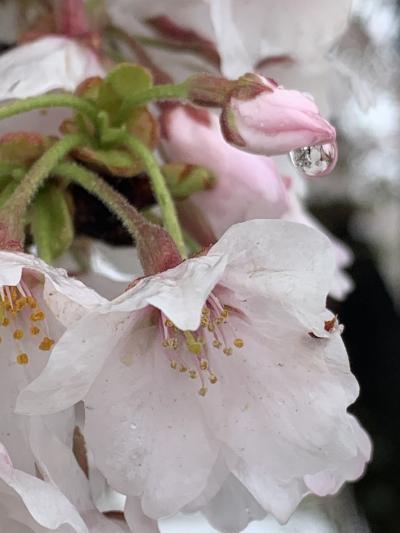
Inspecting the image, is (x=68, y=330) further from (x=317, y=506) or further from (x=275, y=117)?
(x=317, y=506)

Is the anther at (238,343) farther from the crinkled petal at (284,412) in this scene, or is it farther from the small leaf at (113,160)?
the small leaf at (113,160)

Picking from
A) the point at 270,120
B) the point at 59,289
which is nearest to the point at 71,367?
the point at 59,289

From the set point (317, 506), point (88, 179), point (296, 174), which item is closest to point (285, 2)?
point (296, 174)

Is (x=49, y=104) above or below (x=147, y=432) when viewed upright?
above

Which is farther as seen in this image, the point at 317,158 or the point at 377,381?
the point at 377,381

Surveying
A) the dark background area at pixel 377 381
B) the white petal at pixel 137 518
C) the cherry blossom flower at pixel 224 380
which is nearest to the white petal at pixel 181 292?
the cherry blossom flower at pixel 224 380

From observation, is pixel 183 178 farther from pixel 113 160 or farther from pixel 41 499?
pixel 41 499

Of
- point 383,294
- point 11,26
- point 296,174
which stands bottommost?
point 383,294
